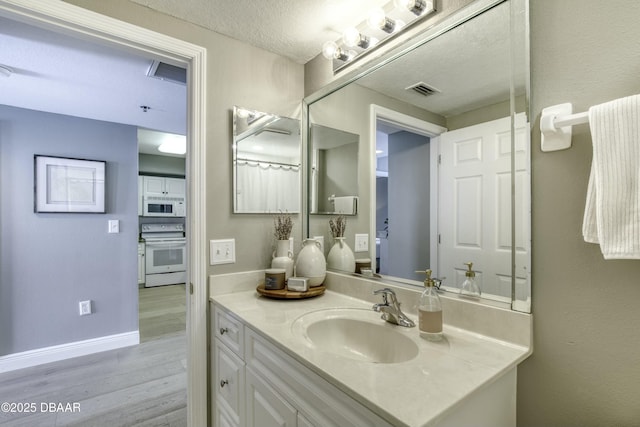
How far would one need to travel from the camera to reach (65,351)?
8.80ft

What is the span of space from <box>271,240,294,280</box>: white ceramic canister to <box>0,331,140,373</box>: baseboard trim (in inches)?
93.4

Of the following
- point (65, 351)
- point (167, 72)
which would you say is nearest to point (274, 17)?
point (167, 72)

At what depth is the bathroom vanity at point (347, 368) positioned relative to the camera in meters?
0.63

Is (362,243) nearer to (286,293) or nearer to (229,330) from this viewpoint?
(286,293)

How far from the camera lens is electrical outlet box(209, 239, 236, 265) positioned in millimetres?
1486

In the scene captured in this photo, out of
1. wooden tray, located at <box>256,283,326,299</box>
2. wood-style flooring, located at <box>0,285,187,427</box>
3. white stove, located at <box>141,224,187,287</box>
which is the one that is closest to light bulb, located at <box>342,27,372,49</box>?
wooden tray, located at <box>256,283,326,299</box>

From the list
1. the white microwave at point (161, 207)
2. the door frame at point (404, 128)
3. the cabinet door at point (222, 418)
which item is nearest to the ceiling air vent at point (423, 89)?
the door frame at point (404, 128)

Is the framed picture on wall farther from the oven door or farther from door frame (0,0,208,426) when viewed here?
the oven door

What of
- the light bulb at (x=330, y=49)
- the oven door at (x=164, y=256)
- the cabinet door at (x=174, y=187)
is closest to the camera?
the light bulb at (x=330, y=49)

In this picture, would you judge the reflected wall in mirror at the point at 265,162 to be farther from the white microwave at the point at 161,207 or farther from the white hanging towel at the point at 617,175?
the white microwave at the point at 161,207

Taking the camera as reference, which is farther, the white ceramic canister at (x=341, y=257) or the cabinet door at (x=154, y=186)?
the cabinet door at (x=154, y=186)

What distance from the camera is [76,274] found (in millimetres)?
2777

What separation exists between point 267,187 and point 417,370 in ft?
4.06

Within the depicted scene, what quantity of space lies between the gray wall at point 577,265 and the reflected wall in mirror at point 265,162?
122 cm
